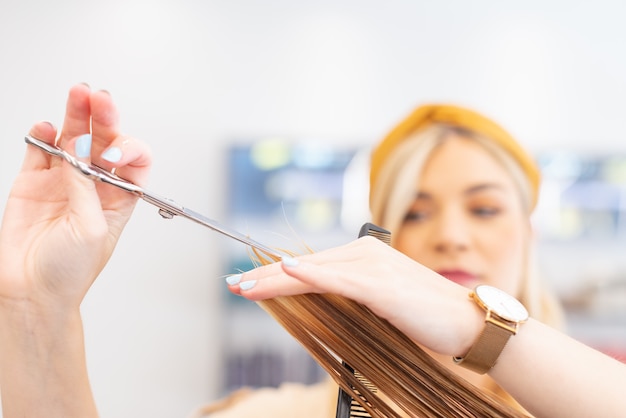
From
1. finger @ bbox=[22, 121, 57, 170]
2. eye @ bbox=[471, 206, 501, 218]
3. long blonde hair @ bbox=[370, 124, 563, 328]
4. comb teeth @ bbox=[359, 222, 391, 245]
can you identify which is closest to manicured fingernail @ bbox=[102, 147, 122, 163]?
finger @ bbox=[22, 121, 57, 170]

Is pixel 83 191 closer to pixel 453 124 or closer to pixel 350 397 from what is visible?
pixel 350 397

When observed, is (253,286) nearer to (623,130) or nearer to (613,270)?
(613,270)

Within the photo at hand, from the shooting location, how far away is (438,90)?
2248 mm

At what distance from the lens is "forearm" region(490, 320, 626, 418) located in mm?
643

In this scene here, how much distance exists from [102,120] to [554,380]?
0.65m

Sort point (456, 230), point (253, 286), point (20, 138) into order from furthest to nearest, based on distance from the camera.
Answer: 1. point (20, 138)
2. point (456, 230)
3. point (253, 286)

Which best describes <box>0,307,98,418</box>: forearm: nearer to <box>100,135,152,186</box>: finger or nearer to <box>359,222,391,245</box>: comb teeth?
<box>100,135,152,186</box>: finger

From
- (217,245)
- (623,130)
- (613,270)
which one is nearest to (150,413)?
(217,245)

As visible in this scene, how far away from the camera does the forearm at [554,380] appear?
643 millimetres

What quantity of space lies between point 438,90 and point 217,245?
1118 mm

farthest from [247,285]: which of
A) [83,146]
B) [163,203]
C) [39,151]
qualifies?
[39,151]

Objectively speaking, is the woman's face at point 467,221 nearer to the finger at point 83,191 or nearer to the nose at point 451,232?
the nose at point 451,232

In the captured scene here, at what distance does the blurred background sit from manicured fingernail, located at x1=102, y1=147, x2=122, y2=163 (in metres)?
1.40

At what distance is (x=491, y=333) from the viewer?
2.07 feet
